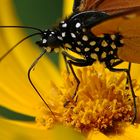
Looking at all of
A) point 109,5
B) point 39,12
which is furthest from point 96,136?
point 39,12

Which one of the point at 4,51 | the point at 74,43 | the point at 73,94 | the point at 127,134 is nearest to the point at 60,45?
the point at 74,43

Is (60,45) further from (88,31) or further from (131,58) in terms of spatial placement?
(131,58)

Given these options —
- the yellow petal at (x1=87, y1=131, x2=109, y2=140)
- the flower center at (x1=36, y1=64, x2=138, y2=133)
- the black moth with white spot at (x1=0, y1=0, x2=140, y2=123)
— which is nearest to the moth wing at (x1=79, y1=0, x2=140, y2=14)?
the black moth with white spot at (x1=0, y1=0, x2=140, y2=123)

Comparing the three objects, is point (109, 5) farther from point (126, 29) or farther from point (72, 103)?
point (72, 103)

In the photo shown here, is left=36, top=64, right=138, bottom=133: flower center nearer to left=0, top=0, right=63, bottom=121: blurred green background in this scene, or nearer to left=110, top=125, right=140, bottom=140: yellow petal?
left=110, top=125, right=140, bottom=140: yellow petal

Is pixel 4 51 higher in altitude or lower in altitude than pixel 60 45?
lower

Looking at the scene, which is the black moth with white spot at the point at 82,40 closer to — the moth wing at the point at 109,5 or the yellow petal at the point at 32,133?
the moth wing at the point at 109,5
